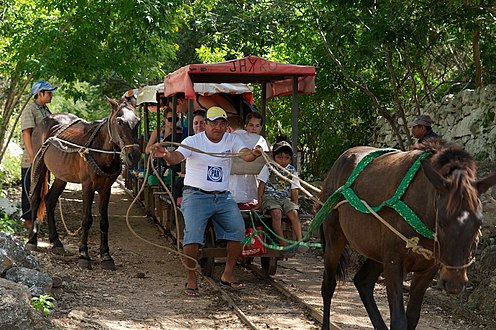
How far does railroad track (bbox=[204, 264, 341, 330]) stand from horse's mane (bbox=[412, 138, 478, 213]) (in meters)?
2.37

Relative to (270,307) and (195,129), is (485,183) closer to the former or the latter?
(270,307)

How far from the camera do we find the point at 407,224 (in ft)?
18.6

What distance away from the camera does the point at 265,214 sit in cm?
950

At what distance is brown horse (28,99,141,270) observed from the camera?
393 inches

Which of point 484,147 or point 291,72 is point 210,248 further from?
point 484,147

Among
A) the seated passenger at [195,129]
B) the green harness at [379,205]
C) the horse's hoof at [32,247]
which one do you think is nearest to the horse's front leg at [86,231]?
the horse's hoof at [32,247]

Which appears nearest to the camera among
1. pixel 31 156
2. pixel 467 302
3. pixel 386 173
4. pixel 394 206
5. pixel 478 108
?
pixel 394 206

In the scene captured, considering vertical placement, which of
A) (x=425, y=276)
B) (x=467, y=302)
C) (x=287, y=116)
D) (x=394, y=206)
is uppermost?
(x=287, y=116)

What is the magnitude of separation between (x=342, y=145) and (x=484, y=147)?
511 centimetres

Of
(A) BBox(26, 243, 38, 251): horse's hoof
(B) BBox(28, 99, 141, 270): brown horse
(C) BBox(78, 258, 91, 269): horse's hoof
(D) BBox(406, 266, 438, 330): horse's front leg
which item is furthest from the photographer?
(A) BBox(26, 243, 38, 251): horse's hoof

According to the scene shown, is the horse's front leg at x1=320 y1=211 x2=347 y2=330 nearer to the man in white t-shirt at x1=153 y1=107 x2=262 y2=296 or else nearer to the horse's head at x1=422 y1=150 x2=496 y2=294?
the man in white t-shirt at x1=153 y1=107 x2=262 y2=296

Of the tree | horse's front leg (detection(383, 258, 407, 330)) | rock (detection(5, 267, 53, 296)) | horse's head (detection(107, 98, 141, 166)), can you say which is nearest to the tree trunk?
the tree

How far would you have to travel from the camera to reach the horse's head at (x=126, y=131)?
9.55 m

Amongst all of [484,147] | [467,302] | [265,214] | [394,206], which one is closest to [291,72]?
[265,214]
